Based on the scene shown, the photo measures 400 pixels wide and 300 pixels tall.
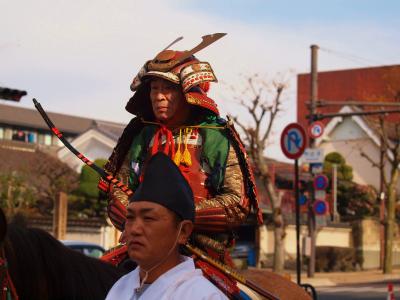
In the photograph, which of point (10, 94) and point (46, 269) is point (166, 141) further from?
point (10, 94)

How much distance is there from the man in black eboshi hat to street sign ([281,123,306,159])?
1290 cm

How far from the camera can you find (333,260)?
37344 mm

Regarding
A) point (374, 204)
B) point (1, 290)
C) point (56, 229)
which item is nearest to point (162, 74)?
point (1, 290)

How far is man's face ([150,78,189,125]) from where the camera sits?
4.67 m

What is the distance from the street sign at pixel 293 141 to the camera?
1590 cm

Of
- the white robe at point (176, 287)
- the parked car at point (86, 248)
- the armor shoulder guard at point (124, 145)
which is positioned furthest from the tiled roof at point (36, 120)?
the white robe at point (176, 287)

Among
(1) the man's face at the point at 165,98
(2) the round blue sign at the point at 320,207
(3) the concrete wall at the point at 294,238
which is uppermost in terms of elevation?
(1) the man's face at the point at 165,98

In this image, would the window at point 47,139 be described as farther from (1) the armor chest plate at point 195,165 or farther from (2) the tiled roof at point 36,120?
(1) the armor chest plate at point 195,165

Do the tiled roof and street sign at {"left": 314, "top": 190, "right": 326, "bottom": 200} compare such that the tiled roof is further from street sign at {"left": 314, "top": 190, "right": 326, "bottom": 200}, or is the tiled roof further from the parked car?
the parked car

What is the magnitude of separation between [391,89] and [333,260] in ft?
25.5

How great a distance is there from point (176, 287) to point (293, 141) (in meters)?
13.8

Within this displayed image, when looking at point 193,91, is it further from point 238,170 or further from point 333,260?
point 333,260

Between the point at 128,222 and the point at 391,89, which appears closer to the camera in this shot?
the point at 128,222

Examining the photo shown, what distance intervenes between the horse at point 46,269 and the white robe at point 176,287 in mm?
1001
